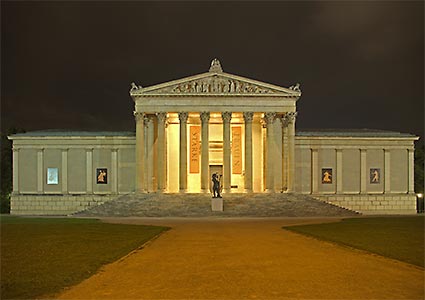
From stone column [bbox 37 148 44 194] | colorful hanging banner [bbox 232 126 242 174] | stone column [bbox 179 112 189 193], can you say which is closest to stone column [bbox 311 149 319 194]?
colorful hanging banner [bbox 232 126 242 174]

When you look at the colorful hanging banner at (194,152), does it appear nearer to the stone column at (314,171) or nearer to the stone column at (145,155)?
the stone column at (145,155)

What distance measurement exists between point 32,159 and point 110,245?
52277mm

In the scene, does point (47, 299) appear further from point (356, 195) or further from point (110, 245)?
point (356, 195)

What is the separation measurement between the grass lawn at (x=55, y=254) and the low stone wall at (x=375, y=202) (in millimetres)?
43629

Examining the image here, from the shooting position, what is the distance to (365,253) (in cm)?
2491

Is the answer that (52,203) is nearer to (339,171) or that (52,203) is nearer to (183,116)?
(183,116)

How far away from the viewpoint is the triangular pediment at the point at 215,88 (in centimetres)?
6906

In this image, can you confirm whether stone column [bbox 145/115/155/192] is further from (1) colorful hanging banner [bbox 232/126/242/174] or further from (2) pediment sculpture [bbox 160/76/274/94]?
(1) colorful hanging banner [bbox 232/126/242/174]

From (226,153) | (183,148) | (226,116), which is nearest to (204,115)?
(226,116)

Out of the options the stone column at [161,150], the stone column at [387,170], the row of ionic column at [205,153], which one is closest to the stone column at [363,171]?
the stone column at [387,170]

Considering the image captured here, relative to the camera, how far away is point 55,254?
2391cm

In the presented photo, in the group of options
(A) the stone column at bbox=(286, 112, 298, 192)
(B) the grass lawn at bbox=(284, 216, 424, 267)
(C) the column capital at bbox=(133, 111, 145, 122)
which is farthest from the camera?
(A) the stone column at bbox=(286, 112, 298, 192)

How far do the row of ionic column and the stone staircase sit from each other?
4.10m

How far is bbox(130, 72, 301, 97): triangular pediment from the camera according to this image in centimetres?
6906
